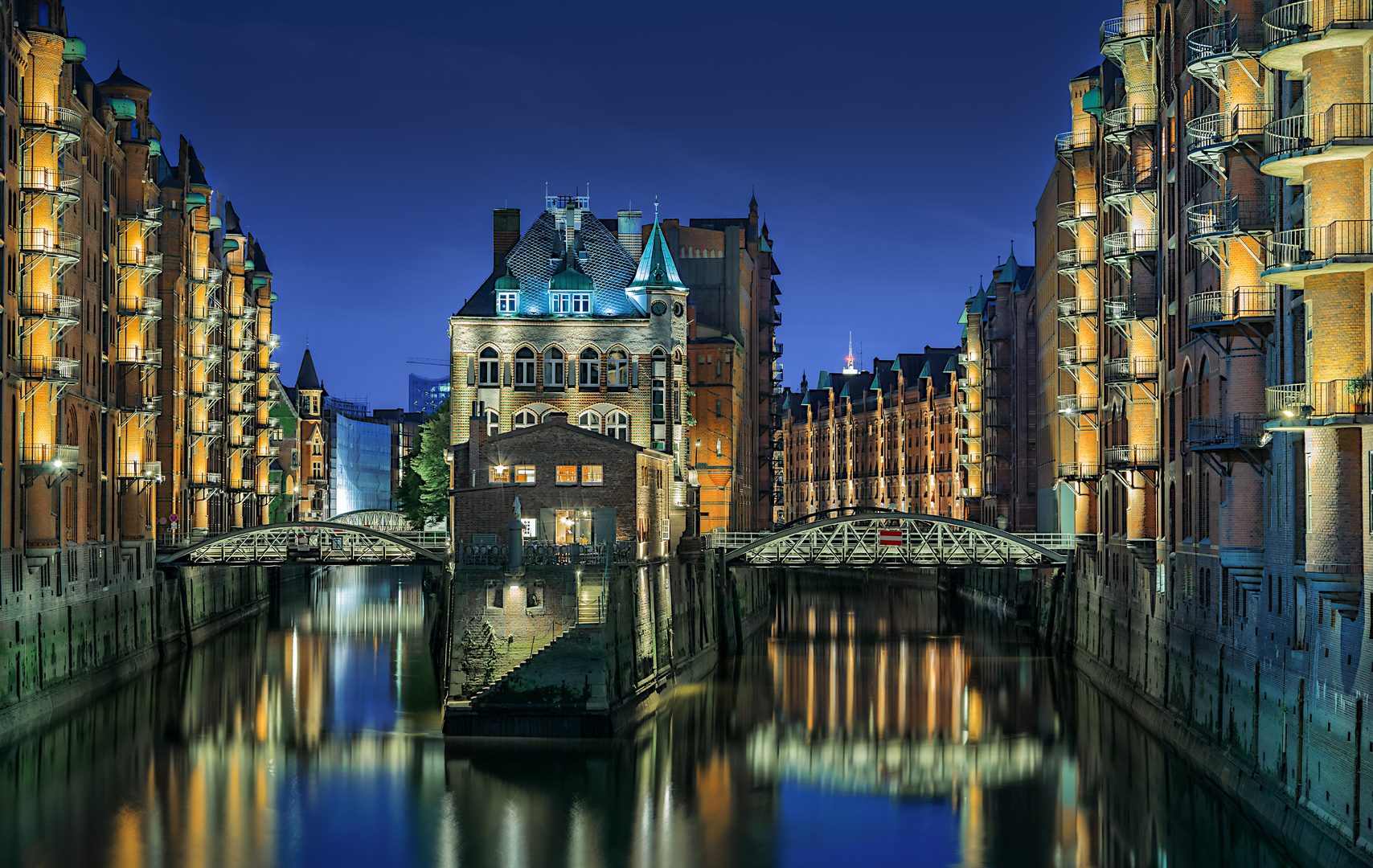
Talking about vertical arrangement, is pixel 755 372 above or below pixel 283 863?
above

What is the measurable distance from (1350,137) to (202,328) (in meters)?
74.0

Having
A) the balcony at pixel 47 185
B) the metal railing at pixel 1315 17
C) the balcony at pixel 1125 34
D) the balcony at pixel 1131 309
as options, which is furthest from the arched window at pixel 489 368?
the metal railing at pixel 1315 17

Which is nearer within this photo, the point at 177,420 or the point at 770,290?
the point at 177,420

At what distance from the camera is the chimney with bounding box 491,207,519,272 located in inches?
3322

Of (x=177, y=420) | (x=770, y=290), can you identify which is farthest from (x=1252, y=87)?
(x=770, y=290)

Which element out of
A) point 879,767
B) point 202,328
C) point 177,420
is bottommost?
point 879,767

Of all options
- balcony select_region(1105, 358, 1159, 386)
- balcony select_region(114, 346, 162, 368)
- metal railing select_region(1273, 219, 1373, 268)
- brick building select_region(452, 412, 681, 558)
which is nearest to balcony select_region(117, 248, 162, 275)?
balcony select_region(114, 346, 162, 368)

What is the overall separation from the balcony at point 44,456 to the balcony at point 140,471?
636 inches

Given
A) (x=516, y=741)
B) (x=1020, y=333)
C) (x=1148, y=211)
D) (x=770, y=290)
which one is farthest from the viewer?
(x=770, y=290)

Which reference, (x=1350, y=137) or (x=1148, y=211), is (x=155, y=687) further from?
(x=1350, y=137)

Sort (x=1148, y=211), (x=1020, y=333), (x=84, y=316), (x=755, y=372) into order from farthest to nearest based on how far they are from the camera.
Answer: (x=755, y=372) < (x=1020, y=333) < (x=84, y=316) < (x=1148, y=211)

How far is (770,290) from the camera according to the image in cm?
12562

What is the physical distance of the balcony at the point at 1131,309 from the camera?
193 ft

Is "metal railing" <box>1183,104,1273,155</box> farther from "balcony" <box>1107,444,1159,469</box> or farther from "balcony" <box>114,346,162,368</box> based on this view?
"balcony" <box>114,346,162,368</box>
